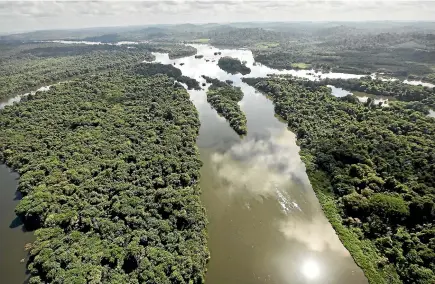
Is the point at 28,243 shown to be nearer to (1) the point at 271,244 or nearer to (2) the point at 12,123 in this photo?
(1) the point at 271,244

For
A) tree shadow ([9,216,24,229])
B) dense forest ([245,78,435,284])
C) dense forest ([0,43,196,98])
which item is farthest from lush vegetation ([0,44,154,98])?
dense forest ([245,78,435,284])

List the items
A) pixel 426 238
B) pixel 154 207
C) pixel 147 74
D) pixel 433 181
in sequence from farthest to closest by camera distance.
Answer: pixel 147 74
pixel 433 181
pixel 154 207
pixel 426 238

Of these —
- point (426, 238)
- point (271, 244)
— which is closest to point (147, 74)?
point (271, 244)

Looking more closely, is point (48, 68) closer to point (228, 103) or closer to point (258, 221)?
point (228, 103)

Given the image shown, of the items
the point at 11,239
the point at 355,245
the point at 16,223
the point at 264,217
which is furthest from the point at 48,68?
the point at 355,245

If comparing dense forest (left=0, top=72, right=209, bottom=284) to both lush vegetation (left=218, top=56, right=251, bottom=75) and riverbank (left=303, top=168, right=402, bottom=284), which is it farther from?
lush vegetation (left=218, top=56, right=251, bottom=75)

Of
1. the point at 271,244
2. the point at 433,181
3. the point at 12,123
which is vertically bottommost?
the point at 271,244
